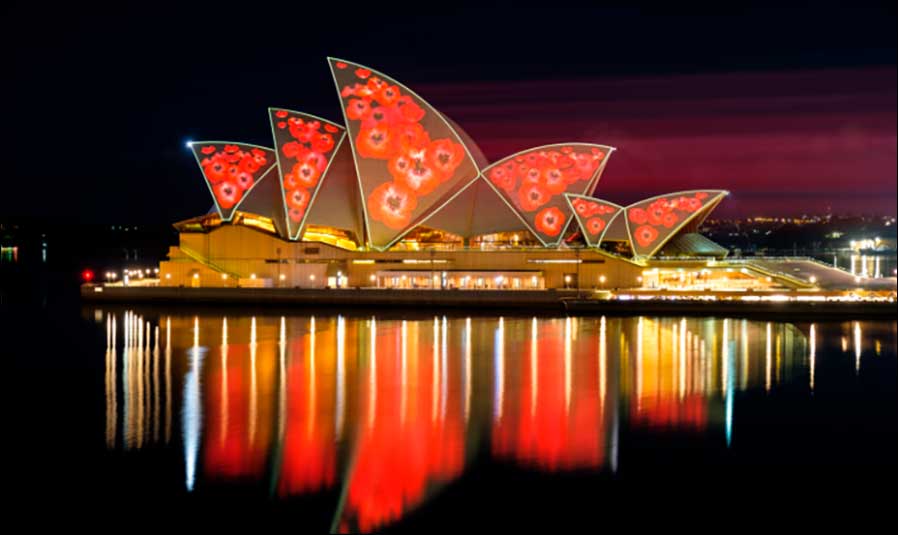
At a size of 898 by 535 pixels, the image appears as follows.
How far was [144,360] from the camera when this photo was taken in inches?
947

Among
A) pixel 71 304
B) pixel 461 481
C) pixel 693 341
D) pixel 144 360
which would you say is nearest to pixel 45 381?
pixel 144 360

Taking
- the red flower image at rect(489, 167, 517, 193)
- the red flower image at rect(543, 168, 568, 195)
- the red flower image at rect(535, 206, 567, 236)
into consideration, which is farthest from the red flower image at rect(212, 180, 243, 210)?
the red flower image at rect(543, 168, 568, 195)

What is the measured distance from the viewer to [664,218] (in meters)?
39.6

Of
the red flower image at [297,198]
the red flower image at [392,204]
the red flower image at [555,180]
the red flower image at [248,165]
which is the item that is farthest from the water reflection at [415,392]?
the red flower image at [248,165]

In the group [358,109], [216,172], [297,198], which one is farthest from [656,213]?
[216,172]

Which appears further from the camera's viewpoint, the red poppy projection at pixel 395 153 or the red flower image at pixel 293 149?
the red flower image at pixel 293 149

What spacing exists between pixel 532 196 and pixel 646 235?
5072 millimetres

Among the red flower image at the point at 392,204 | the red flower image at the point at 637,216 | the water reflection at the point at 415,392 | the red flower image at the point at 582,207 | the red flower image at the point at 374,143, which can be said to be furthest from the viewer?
the red flower image at the point at 392,204

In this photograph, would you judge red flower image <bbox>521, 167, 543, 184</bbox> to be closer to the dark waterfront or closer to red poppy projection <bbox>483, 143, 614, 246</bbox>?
red poppy projection <bbox>483, 143, 614, 246</bbox>

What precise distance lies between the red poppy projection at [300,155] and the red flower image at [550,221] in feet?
30.1

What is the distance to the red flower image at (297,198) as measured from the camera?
40594 millimetres

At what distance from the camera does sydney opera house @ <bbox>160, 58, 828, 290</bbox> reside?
A: 1543 inches

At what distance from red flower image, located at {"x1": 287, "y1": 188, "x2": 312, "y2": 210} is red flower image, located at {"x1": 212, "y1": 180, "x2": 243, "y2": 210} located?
7.85 ft

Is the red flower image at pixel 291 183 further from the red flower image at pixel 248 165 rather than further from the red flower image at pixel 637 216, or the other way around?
the red flower image at pixel 637 216
